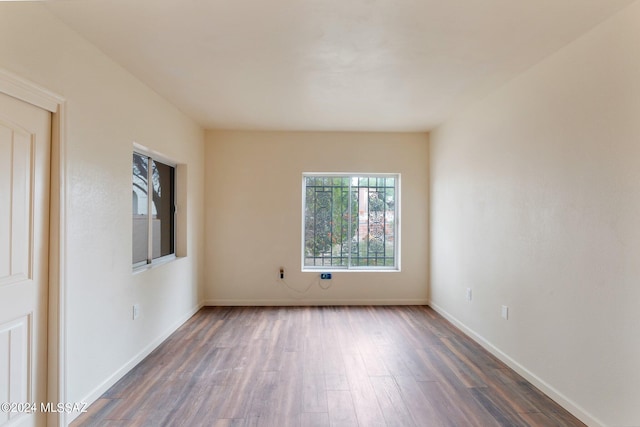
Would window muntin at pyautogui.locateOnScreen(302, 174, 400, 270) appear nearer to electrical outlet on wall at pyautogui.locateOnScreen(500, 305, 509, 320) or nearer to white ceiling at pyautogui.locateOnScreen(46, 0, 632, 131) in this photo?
white ceiling at pyautogui.locateOnScreen(46, 0, 632, 131)

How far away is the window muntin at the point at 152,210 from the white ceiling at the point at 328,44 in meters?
0.76

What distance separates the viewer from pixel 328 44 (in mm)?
2162

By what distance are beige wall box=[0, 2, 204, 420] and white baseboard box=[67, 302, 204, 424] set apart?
13 mm

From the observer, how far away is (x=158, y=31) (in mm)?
2031

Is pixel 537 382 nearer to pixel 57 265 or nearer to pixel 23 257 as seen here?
pixel 57 265

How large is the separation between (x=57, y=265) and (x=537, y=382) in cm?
337

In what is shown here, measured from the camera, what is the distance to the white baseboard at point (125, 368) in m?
2.14

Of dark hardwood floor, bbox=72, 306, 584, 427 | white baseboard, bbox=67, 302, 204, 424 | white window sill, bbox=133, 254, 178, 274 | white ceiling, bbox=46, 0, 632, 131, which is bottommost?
dark hardwood floor, bbox=72, 306, 584, 427

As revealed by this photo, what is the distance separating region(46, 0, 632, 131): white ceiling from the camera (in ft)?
5.89

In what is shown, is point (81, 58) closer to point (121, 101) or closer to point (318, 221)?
point (121, 101)

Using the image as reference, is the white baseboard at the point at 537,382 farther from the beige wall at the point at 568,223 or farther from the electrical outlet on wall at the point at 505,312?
the electrical outlet on wall at the point at 505,312

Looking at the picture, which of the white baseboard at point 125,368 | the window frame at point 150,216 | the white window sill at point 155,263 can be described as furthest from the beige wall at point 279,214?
the white baseboard at point 125,368

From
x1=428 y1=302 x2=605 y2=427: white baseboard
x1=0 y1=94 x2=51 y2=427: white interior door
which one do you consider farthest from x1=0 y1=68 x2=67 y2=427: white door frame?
x1=428 y1=302 x2=605 y2=427: white baseboard

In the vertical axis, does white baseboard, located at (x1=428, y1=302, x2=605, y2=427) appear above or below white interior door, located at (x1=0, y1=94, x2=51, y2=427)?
below
